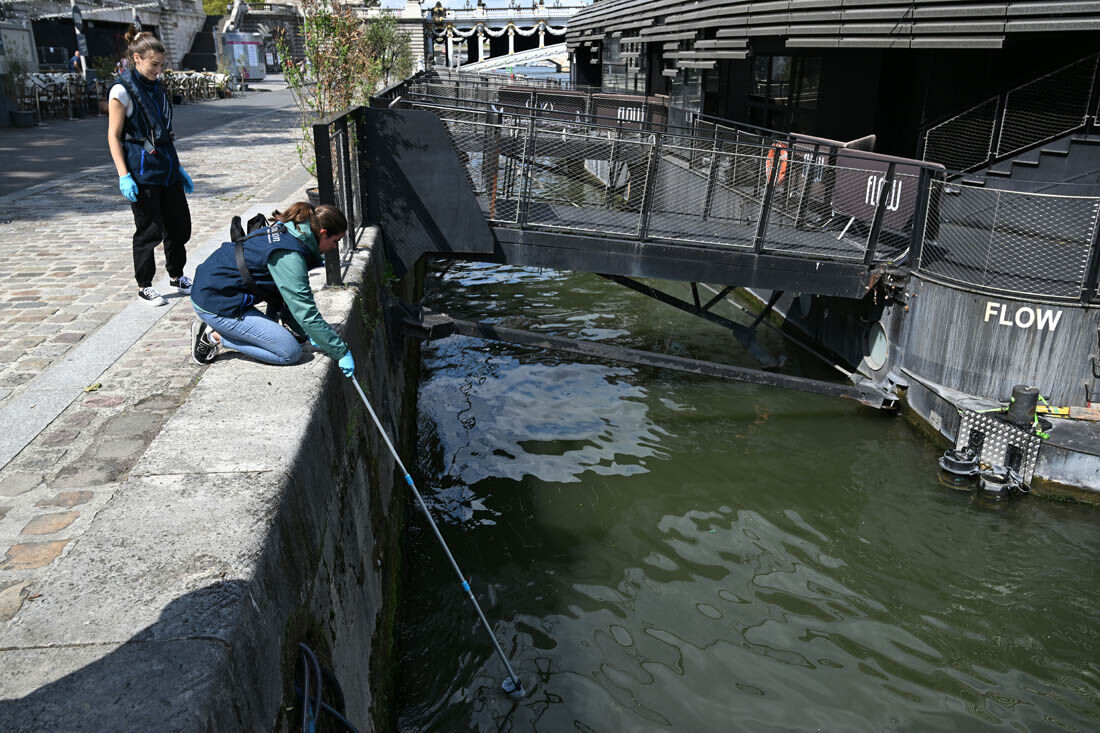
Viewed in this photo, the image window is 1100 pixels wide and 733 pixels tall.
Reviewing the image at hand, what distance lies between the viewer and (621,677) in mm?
5867

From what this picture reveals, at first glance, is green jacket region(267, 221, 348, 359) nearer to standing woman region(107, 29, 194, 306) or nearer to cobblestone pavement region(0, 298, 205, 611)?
cobblestone pavement region(0, 298, 205, 611)

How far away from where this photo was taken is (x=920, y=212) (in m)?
9.12

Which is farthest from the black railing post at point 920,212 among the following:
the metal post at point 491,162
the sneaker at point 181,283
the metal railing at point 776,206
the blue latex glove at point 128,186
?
the blue latex glove at point 128,186

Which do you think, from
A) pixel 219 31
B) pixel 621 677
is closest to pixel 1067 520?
pixel 621 677

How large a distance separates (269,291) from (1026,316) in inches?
285

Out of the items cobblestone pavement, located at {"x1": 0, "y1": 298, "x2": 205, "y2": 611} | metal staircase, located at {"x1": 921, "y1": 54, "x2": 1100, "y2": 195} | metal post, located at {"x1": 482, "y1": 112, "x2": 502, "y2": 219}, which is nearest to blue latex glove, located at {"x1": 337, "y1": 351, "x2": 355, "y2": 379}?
cobblestone pavement, located at {"x1": 0, "y1": 298, "x2": 205, "y2": 611}

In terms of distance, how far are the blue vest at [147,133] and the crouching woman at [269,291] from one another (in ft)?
5.05

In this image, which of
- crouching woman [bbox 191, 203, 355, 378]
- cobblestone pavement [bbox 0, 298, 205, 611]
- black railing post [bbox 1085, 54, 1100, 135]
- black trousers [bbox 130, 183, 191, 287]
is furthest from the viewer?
black railing post [bbox 1085, 54, 1100, 135]

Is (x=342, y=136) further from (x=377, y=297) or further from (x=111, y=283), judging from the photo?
(x=111, y=283)

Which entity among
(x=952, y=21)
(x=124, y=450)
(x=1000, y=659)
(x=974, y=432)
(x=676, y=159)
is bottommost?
(x=1000, y=659)

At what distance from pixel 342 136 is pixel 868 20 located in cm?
778

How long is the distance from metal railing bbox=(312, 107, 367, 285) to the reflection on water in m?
2.49

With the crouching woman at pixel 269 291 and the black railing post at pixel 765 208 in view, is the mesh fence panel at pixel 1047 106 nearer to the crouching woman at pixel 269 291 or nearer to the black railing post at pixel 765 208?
the black railing post at pixel 765 208

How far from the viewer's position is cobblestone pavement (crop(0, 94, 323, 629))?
397 cm
